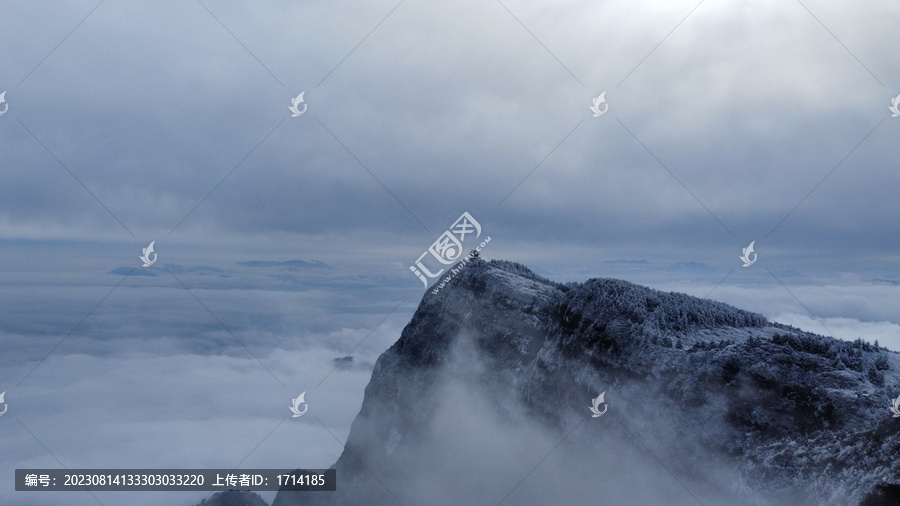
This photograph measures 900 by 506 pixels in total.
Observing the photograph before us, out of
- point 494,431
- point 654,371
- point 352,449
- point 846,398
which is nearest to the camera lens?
point 846,398

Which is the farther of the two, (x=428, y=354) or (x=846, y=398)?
(x=428, y=354)

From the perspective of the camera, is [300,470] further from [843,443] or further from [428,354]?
[843,443]

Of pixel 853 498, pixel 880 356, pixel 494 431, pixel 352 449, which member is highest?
pixel 352 449

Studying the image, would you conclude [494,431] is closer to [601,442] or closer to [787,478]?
[601,442]

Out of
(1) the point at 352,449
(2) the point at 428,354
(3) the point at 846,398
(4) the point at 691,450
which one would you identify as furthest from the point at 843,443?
(1) the point at 352,449

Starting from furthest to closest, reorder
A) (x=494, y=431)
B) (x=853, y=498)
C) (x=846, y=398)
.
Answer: (x=494, y=431) → (x=846, y=398) → (x=853, y=498)

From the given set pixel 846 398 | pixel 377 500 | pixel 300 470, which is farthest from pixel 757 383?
pixel 300 470

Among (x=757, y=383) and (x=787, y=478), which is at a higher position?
(x=757, y=383)
